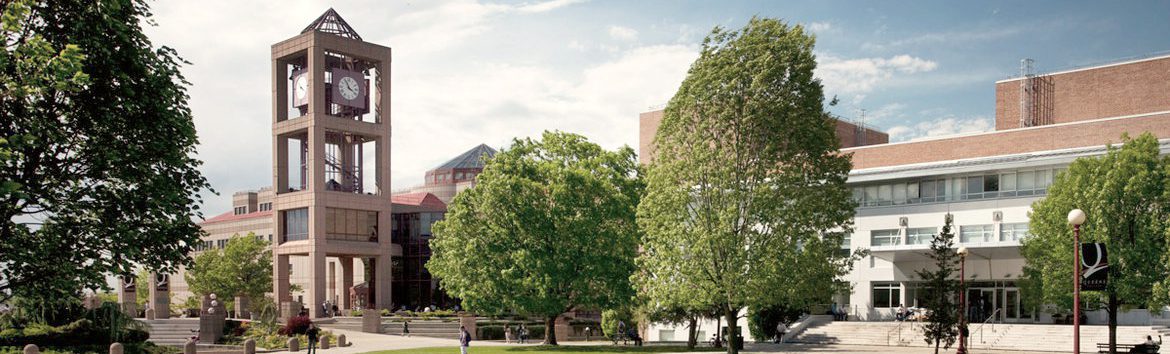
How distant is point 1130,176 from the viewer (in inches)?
1793

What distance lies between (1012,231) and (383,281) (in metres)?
52.4

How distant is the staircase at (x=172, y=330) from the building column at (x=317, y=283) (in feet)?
40.4

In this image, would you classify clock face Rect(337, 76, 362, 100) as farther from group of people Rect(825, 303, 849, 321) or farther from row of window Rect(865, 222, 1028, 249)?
group of people Rect(825, 303, 849, 321)

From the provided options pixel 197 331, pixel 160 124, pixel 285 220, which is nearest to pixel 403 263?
pixel 285 220

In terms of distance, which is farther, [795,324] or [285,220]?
[285,220]

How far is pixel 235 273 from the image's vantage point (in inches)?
3693

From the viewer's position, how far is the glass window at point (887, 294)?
6506 centimetres

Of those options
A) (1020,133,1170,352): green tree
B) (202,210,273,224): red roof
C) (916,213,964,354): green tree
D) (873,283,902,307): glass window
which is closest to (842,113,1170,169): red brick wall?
(873,283,902,307): glass window

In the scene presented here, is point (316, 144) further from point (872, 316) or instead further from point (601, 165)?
point (872, 316)

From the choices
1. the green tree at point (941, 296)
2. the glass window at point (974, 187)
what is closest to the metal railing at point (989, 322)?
the glass window at point (974, 187)

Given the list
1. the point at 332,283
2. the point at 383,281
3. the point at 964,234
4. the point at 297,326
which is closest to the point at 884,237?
the point at 964,234

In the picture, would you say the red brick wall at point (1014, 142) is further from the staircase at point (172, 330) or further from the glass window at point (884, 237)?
the staircase at point (172, 330)

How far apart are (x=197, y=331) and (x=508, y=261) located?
25942mm

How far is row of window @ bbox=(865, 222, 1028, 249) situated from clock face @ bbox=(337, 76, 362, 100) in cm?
4381
